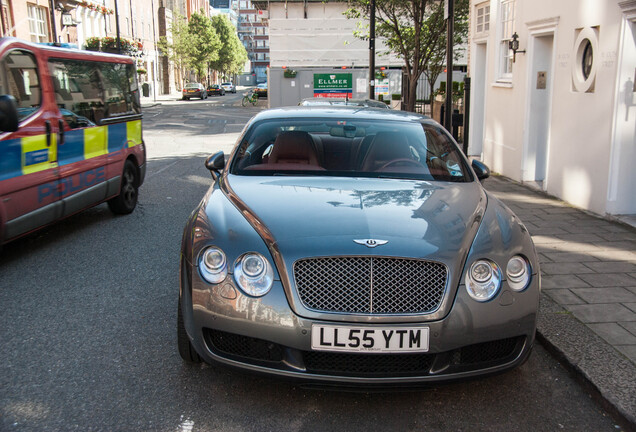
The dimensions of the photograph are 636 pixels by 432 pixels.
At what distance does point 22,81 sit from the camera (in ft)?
Result: 20.1

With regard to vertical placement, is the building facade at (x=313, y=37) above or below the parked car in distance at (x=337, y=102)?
above

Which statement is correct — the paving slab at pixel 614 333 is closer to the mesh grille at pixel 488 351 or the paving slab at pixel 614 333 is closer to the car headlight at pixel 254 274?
the mesh grille at pixel 488 351

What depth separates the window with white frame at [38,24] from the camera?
3533cm

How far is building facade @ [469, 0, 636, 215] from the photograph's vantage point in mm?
7492

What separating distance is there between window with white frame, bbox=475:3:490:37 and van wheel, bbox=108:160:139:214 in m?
8.19

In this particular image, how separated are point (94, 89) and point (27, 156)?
5.89 ft

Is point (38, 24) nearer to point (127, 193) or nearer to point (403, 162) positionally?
point (127, 193)

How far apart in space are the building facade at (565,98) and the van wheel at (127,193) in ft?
19.6

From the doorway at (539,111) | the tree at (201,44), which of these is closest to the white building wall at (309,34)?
the tree at (201,44)

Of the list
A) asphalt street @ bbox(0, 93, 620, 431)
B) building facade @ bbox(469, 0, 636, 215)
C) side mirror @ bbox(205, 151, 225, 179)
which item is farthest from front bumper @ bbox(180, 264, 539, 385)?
building facade @ bbox(469, 0, 636, 215)

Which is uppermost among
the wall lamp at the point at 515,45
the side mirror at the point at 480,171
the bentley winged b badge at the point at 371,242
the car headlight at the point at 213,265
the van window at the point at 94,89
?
the wall lamp at the point at 515,45

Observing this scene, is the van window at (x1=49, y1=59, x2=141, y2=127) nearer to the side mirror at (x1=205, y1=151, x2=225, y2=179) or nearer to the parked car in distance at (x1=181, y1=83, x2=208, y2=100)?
the side mirror at (x1=205, y1=151, x2=225, y2=179)

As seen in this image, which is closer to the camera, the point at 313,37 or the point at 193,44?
the point at 313,37

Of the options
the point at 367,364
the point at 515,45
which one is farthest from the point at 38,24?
the point at 367,364
